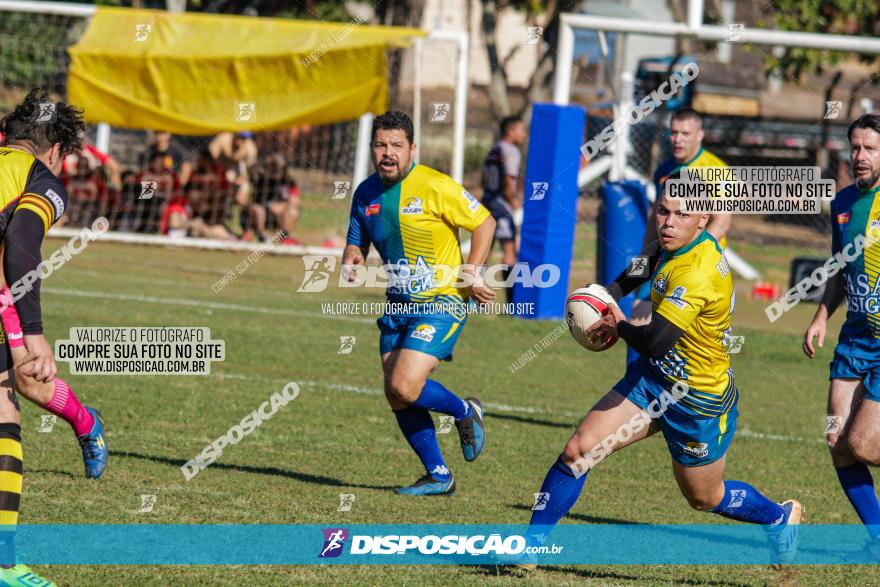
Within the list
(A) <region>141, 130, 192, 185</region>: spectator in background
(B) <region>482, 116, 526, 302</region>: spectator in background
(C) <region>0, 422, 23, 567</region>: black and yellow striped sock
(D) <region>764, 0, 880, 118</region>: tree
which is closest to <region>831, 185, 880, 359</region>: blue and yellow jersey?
(C) <region>0, 422, 23, 567</region>: black and yellow striped sock

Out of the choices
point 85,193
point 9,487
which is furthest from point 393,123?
point 85,193

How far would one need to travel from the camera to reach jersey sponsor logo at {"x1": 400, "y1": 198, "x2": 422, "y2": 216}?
7918mm

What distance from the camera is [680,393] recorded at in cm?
618

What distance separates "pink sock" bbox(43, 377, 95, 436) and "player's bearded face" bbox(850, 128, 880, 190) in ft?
14.8

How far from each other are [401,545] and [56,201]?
8.00 ft

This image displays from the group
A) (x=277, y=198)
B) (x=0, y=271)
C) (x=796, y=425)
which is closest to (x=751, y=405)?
(x=796, y=425)

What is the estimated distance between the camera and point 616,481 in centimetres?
862

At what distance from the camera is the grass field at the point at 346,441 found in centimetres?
663

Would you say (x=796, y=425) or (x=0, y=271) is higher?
(x=0, y=271)

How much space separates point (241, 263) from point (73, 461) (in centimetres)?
1143

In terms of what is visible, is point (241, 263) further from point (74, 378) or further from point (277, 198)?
point (74, 378)

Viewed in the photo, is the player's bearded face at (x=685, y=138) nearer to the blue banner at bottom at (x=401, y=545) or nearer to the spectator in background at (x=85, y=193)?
the blue banner at bottom at (x=401, y=545)

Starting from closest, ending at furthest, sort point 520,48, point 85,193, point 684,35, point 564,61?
point 684,35
point 564,61
point 85,193
point 520,48

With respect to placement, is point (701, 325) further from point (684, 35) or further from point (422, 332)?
point (684, 35)
